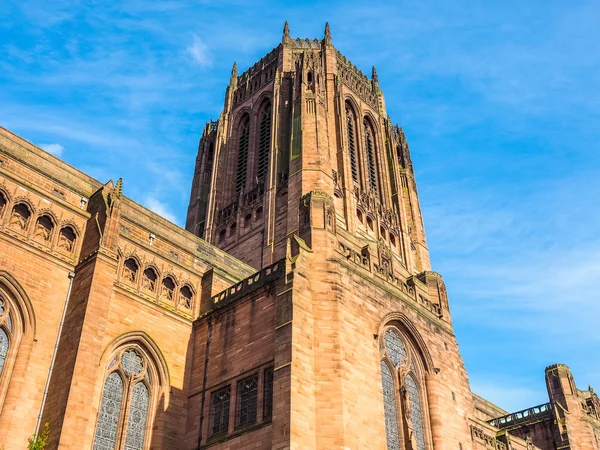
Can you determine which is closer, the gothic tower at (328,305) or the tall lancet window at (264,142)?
the gothic tower at (328,305)

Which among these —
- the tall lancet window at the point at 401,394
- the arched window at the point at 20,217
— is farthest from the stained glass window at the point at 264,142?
the arched window at the point at 20,217

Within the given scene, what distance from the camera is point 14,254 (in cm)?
2288

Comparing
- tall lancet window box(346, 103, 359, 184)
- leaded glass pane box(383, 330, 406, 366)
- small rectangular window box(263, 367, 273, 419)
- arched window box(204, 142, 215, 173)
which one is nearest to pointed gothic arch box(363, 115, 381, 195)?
tall lancet window box(346, 103, 359, 184)

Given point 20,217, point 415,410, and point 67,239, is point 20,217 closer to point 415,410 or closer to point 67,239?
point 67,239

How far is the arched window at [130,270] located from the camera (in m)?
26.3

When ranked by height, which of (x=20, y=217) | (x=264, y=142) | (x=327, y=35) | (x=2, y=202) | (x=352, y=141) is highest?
(x=327, y=35)

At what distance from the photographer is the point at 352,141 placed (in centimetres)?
4931

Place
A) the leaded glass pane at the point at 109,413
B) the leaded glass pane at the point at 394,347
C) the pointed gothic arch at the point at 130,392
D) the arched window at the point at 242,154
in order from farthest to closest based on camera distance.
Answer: the arched window at the point at 242,154 → the leaded glass pane at the point at 394,347 → the pointed gothic arch at the point at 130,392 → the leaded glass pane at the point at 109,413

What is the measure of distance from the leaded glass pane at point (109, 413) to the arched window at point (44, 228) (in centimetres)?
530

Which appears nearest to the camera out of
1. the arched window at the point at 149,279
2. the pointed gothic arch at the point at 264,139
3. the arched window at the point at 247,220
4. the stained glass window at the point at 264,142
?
the arched window at the point at 149,279

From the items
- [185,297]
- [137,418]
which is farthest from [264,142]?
[137,418]

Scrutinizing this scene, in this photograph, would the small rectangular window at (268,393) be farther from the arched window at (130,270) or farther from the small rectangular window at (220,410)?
the arched window at (130,270)

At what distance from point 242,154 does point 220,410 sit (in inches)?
1124

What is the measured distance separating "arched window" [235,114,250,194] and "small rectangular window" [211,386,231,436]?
23.9 metres
